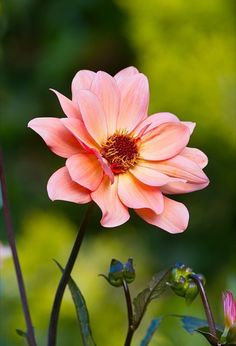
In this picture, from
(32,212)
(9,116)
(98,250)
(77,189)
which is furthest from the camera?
(9,116)

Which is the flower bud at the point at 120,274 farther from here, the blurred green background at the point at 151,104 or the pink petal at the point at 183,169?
the blurred green background at the point at 151,104

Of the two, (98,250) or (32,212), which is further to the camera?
(32,212)

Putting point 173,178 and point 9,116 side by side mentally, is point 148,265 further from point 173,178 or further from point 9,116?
point 173,178

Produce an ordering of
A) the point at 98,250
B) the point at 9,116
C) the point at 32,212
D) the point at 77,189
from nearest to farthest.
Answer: the point at 77,189 < the point at 98,250 < the point at 32,212 < the point at 9,116

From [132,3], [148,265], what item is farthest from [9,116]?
[148,265]

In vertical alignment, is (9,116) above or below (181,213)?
below

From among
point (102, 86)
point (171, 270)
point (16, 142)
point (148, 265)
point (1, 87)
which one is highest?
point (102, 86)

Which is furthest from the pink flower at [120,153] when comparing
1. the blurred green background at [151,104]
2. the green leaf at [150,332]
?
the blurred green background at [151,104]
